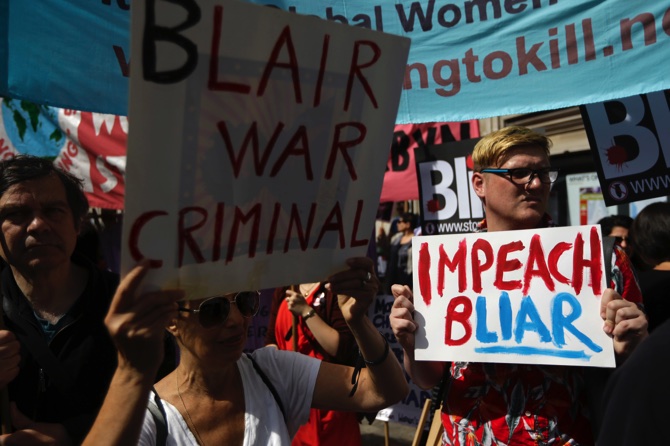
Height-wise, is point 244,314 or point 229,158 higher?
point 229,158

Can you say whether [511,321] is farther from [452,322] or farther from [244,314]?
[244,314]

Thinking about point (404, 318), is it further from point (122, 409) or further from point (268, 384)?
point (122, 409)

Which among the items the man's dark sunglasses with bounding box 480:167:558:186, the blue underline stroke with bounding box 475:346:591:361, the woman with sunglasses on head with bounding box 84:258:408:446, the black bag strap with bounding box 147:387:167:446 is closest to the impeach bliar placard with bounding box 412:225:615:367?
the blue underline stroke with bounding box 475:346:591:361

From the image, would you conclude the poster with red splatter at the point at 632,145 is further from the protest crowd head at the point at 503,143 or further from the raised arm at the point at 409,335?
the raised arm at the point at 409,335

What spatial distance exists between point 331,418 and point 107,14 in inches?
88.3

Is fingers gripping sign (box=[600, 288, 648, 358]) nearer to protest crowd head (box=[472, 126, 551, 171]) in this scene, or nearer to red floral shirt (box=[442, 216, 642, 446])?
red floral shirt (box=[442, 216, 642, 446])

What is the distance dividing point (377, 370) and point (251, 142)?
2.67 feet

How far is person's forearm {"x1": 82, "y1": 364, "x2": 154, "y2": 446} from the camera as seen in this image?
128 cm

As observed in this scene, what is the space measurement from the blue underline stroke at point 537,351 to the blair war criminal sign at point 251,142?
582 millimetres

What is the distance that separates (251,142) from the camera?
4.92 ft

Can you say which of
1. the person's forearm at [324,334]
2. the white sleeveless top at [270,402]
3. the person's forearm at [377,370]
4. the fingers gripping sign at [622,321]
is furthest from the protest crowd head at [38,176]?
the fingers gripping sign at [622,321]

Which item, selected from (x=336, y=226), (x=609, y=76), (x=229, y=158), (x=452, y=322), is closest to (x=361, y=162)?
(x=336, y=226)

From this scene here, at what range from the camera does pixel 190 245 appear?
4.57 ft

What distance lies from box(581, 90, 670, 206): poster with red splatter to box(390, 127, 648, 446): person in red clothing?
1.38 m
